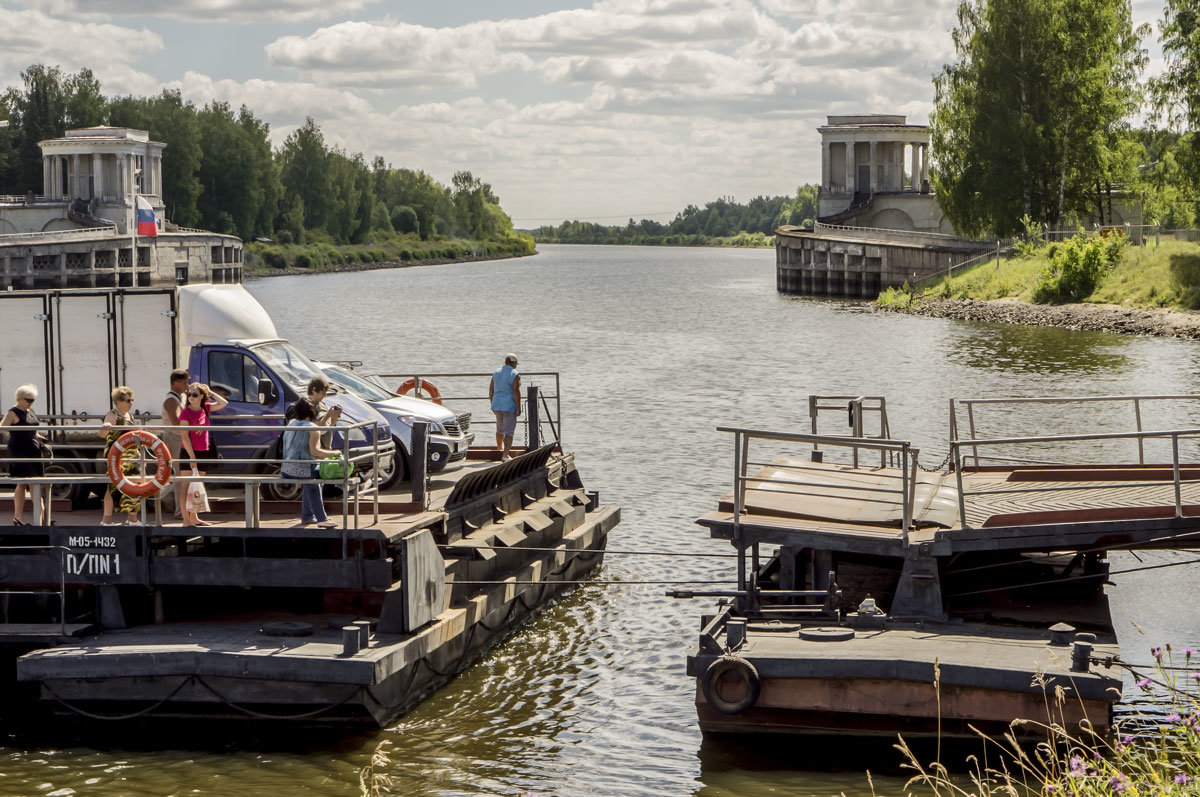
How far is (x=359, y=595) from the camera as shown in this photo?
52.8 feet

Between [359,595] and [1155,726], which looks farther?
[359,595]

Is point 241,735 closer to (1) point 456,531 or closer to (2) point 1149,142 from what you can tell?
(1) point 456,531

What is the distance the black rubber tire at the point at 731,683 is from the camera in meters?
13.8

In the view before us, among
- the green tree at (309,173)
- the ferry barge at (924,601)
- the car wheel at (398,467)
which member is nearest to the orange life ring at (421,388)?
the car wheel at (398,467)

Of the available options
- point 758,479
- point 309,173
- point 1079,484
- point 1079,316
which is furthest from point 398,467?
point 309,173

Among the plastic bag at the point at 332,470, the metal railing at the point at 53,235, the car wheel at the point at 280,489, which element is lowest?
the car wheel at the point at 280,489

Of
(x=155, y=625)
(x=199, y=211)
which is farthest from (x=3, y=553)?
(x=199, y=211)

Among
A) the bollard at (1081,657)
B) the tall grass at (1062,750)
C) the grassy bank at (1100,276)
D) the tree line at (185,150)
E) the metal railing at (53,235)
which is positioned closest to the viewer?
the tall grass at (1062,750)

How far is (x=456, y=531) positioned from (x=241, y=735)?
141 inches

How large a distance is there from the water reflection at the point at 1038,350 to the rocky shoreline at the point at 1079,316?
0.94 metres

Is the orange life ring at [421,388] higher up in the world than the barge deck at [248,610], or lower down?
higher up

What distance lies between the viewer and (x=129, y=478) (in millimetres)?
15570

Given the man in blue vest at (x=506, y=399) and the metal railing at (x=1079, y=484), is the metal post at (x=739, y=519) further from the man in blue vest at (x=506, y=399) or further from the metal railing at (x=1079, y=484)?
the man in blue vest at (x=506, y=399)

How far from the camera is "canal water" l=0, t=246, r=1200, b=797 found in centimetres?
1424
